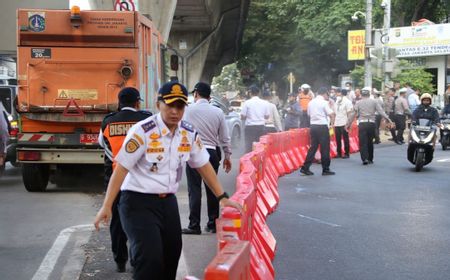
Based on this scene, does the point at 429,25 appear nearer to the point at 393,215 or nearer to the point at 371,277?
the point at 393,215

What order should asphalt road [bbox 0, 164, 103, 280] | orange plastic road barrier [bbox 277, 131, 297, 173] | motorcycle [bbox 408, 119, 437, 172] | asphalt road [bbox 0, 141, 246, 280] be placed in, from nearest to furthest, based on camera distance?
asphalt road [bbox 0, 141, 246, 280]
asphalt road [bbox 0, 164, 103, 280]
motorcycle [bbox 408, 119, 437, 172]
orange plastic road barrier [bbox 277, 131, 297, 173]

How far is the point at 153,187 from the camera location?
415cm

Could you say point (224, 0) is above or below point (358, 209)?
above

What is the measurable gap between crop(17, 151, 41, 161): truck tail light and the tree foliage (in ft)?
99.8

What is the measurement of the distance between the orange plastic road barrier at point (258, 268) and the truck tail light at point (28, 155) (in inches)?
240

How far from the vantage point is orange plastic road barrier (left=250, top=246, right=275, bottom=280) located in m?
4.97

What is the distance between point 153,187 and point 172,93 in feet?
2.10

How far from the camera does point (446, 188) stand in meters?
11.2

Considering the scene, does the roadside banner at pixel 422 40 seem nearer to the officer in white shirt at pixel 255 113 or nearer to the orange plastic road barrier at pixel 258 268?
the officer in white shirt at pixel 255 113

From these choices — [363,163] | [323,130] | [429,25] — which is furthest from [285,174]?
[429,25]

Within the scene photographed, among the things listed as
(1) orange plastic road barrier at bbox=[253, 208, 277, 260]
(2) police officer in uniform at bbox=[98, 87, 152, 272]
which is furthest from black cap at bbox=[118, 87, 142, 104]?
(1) orange plastic road barrier at bbox=[253, 208, 277, 260]

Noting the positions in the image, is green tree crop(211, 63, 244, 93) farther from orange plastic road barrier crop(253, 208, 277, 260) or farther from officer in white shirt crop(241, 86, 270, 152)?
orange plastic road barrier crop(253, 208, 277, 260)

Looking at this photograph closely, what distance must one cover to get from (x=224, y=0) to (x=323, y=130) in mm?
19888

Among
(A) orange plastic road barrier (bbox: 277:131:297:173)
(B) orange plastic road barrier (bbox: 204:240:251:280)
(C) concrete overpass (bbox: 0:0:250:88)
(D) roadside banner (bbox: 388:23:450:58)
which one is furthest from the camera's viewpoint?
(D) roadside banner (bbox: 388:23:450:58)
